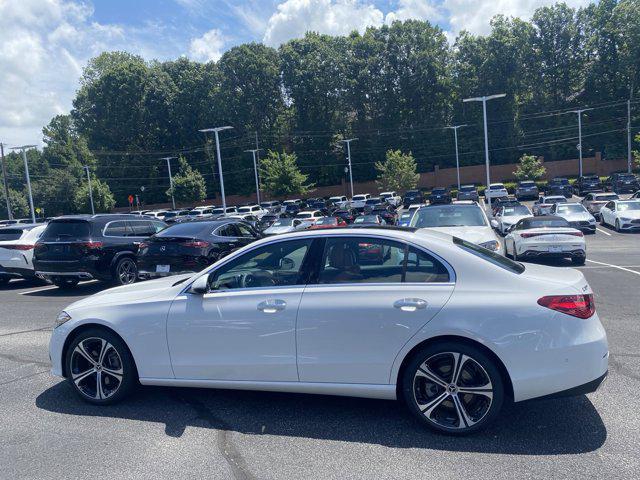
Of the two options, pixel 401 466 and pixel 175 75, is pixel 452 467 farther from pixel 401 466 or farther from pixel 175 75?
pixel 175 75

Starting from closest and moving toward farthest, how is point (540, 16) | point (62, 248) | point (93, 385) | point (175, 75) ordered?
point (93, 385), point (62, 248), point (540, 16), point (175, 75)

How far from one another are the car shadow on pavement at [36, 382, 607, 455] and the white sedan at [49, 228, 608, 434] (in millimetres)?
182

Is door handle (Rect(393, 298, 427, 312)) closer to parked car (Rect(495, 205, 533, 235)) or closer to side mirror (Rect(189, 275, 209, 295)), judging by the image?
side mirror (Rect(189, 275, 209, 295))

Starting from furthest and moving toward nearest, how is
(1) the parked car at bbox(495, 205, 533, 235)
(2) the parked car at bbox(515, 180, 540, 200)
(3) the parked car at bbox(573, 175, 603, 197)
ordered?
(3) the parked car at bbox(573, 175, 603, 197), (2) the parked car at bbox(515, 180, 540, 200), (1) the parked car at bbox(495, 205, 533, 235)

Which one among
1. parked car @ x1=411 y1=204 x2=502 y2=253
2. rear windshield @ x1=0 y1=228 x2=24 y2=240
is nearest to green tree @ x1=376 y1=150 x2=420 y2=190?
parked car @ x1=411 y1=204 x2=502 y2=253

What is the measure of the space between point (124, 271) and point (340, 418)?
877 centimetres

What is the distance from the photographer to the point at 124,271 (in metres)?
12.1

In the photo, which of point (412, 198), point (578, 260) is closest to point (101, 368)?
point (578, 260)

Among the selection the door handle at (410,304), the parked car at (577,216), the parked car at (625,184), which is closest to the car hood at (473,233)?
the door handle at (410,304)

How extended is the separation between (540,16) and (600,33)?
306 inches

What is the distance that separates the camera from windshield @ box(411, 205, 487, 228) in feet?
35.9

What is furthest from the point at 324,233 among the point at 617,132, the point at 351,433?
the point at 617,132

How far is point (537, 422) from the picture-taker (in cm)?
438

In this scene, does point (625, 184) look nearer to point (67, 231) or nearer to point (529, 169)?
point (529, 169)
